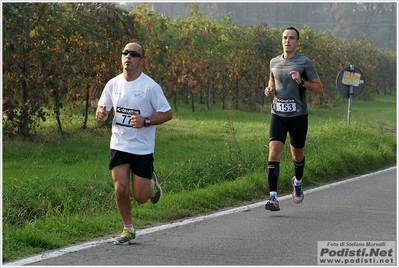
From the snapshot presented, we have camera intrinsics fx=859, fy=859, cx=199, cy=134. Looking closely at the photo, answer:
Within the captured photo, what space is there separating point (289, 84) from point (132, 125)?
2552 millimetres

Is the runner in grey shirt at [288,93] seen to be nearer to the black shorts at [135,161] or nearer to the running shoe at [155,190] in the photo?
the running shoe at [155,190]

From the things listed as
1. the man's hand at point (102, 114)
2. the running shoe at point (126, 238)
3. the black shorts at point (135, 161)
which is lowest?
the running shoe at point (126, 238)

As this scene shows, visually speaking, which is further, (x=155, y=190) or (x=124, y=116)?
(x=155, y=190)

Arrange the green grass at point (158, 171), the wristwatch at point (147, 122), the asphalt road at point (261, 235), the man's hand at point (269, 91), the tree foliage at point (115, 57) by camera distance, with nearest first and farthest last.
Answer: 1. the asphalt road at point (261, 235)
2. the wristwatch at point (147, 122)
3. the green grass at point (158, 171)
4. the man's hand at point (269, 91)
5. the tree foliage at point (115, 57)

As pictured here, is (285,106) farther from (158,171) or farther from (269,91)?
(158,171)

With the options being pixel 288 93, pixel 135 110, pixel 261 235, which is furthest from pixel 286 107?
pixel 135 110

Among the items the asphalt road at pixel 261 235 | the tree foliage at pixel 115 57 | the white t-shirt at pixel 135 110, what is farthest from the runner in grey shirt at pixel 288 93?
the tree foliage at pixel 115 57

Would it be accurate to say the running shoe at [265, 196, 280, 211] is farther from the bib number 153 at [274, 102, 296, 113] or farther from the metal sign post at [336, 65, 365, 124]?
the metal sign post at [336, 65, 365, 124]

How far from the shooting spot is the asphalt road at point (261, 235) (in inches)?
278

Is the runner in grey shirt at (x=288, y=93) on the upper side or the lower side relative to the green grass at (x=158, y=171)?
upper

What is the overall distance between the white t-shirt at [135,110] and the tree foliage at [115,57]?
7.48 meters

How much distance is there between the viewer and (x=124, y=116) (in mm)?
7734

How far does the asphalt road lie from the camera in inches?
278

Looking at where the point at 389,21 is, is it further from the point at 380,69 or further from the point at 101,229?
the point at 101,229
